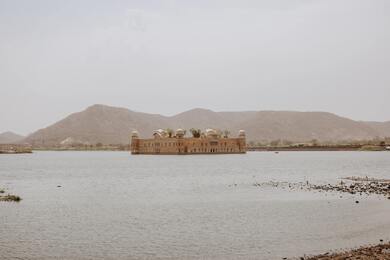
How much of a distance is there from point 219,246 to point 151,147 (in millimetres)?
167290

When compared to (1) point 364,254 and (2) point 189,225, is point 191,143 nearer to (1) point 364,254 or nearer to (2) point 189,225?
(2) point 189,225

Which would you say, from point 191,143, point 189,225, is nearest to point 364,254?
point 189,225

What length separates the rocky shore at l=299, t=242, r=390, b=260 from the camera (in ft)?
69.0

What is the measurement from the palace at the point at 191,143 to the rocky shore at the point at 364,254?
158 m

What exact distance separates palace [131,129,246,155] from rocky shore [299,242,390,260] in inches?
6207

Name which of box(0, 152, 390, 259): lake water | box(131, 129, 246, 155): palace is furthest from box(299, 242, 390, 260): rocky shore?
box(131, 129, 246, 155): palace

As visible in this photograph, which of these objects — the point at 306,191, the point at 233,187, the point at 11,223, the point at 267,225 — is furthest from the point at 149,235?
the point at 233,187

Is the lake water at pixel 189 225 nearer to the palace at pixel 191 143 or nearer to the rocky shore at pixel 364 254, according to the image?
the rocky shore at pixel 364 254

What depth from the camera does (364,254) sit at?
21797mm

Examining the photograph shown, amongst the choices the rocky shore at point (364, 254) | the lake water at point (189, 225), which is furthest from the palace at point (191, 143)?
the rocky shore at point (364, 254)

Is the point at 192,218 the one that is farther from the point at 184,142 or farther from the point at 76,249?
the point at 184,142

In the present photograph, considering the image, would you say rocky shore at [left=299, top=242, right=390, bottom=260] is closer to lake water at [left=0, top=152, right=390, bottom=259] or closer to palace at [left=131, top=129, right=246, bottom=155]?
lake water at [left=0, top=152, right=390, bottom=259]

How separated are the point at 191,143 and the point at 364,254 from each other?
6433 inches

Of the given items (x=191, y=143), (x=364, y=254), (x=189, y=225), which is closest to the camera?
(x=364, y=254)
